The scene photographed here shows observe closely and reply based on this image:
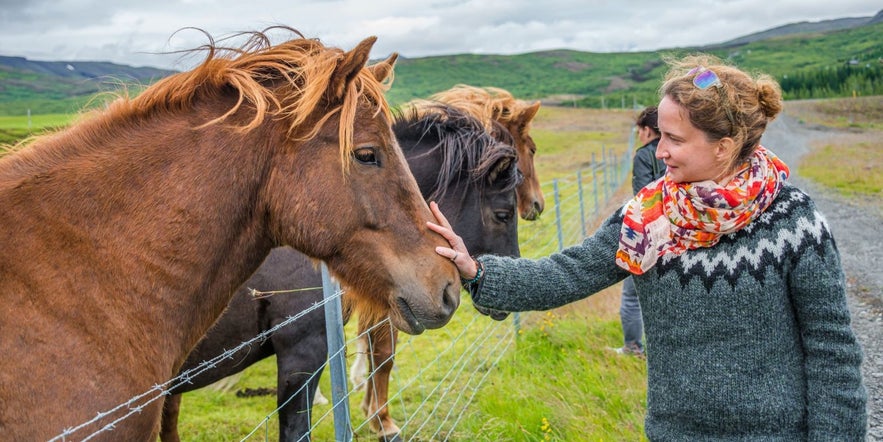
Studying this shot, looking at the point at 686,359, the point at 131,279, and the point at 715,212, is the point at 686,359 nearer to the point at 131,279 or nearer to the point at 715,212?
the point at 715,212

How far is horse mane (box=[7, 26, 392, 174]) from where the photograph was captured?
2.17 metres

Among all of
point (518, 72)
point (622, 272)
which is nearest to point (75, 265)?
point (622, 272)

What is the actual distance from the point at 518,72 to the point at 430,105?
543ft

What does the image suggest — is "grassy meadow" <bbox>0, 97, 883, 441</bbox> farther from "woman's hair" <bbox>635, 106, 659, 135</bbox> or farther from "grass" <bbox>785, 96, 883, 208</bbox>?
"grass" <bbox>785, 96, 883, 208</bbox>

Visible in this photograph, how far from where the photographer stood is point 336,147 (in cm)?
223

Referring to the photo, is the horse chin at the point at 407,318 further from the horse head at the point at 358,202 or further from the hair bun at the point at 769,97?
the hair bun at the point at 769,97

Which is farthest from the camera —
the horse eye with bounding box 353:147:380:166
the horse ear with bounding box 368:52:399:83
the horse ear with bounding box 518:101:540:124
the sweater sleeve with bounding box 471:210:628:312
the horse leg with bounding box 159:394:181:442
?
the horse ear with bounding box 518:101:540:124

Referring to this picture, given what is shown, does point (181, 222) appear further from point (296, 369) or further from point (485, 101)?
point (485, 101)

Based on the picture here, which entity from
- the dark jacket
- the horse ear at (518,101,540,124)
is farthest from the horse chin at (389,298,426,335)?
the horse ear at (518,101,540,124)

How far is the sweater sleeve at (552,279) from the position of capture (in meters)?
2.42

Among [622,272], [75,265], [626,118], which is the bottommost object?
[626,118]

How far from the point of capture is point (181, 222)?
2066 millimetres

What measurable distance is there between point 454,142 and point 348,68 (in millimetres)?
2264

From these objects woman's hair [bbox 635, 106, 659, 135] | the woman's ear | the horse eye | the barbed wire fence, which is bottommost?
the barbed wire fence
